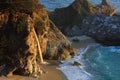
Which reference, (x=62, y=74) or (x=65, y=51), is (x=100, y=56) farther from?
(x=62, y=74)

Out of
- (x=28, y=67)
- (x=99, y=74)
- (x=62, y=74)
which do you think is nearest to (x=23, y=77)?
(x=28, y=67)

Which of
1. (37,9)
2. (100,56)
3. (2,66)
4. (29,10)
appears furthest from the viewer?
(100,56)

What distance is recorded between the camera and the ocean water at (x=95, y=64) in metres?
46.2

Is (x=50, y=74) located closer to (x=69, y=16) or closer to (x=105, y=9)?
(x=69, y=16)

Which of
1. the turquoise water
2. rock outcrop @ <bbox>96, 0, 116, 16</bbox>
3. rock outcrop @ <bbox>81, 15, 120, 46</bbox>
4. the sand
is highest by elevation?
rock outcrop @ <bbox>96, 0, 116, 16</bbox>

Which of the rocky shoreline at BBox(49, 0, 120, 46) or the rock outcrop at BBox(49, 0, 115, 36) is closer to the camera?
the rocky shoreline at BBox(49, 0, 120, 46)

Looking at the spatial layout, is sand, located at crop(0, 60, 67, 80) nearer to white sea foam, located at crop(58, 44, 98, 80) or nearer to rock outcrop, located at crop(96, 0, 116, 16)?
white sea foam, located at crop(58, 44, 98, 80)

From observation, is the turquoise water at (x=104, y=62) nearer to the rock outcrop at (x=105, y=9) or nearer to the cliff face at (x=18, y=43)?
the cliff face at (x=18, y=43)

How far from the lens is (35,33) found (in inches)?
1821

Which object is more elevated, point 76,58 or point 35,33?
point 35,33

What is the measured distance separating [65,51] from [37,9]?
6107 mm

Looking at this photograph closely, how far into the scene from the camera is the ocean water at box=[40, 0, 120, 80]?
152 feet

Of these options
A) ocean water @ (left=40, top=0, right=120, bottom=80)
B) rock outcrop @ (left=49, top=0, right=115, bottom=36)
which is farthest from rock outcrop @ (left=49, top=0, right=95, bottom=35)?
ocean water @ (left=40, top=0, right=120, bottom=80)

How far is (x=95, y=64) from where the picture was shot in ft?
165
